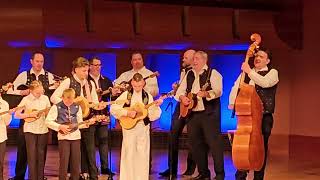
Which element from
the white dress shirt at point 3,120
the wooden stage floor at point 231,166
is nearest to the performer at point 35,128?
the white dress shirt at point 3,120

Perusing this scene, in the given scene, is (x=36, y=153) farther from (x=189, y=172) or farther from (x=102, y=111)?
(x=189, y=172)

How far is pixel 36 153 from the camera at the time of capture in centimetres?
738

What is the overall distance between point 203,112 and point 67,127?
1762mm

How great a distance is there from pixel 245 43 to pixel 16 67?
4017mm

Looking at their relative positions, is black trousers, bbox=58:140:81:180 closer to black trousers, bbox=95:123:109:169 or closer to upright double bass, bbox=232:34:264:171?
black trousers, bbox=95:123:109:169

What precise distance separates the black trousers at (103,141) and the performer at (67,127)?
4.09 feet

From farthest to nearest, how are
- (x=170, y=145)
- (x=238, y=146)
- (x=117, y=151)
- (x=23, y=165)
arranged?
(x=117, y=151), (x=170, y=145), (x=23, y=165), (x=238, y=146)

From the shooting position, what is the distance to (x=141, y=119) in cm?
690

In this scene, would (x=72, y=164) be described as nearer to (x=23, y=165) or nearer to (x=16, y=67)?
(x=23, y=165)

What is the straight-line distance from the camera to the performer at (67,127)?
6.87m

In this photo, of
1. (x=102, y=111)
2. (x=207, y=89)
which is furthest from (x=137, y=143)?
(x=102, y=111)

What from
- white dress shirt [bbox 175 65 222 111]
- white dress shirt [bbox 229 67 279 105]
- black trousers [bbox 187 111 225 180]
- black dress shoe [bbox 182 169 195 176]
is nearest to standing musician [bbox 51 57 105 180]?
white dress shirt [bbox 175 65 222 111]

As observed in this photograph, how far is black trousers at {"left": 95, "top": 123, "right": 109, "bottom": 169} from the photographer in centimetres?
833

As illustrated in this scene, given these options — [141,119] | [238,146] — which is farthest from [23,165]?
[238,146]
